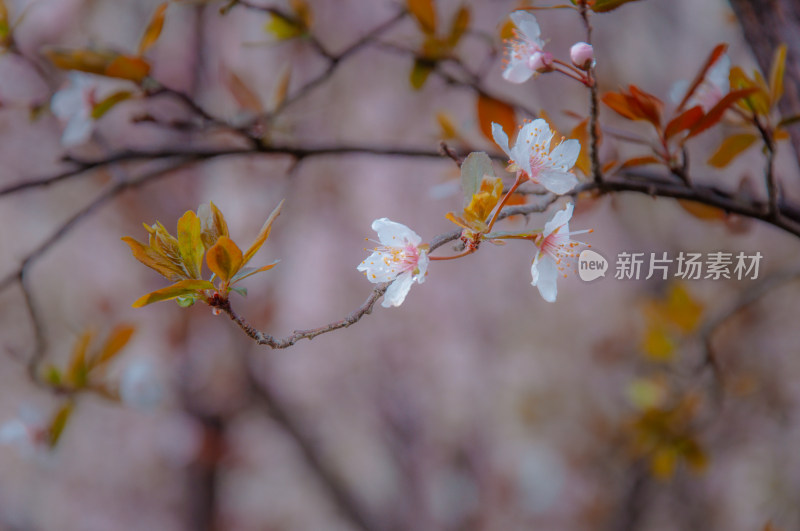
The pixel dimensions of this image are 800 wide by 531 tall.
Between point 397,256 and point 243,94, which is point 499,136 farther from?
point 243,94

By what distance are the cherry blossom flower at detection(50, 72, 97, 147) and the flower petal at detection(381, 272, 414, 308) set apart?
548 mm

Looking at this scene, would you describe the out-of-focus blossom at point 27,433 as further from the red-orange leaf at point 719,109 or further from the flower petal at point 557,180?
the red-orange leaf at point 719,109

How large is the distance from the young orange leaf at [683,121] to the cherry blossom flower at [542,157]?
0.44 feet

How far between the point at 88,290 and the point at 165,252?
2.62 meters

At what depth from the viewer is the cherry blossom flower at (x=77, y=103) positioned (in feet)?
2.34

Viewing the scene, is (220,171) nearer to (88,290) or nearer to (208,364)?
(208,364)

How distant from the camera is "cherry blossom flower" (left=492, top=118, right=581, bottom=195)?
0.40m

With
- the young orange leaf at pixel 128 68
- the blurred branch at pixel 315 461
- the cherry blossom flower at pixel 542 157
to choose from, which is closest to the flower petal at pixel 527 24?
the cherry blossom flower at pixel 542 157

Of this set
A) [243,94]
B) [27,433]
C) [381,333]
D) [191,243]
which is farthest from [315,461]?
[191,243]

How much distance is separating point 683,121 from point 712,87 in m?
0.10

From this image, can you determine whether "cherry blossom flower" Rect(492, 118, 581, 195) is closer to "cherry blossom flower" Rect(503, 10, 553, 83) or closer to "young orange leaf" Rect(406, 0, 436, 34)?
"cherry blossom flower" Rect(503, 10, 553, 83)

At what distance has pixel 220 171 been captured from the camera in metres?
2.20

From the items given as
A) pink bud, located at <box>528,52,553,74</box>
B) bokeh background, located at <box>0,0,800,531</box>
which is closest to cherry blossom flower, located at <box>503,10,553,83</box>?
pink bud, located at <box>528,52,553,74</box>

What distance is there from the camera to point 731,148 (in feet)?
1.89
